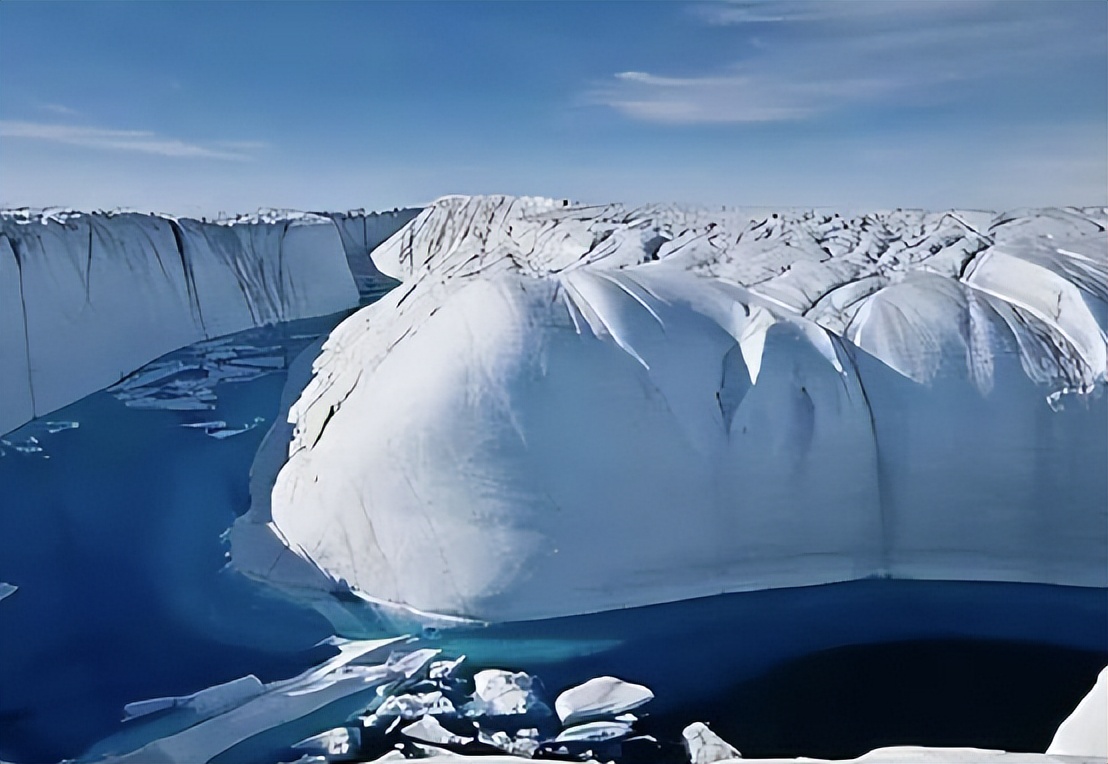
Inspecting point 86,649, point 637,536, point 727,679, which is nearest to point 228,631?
point 86,649

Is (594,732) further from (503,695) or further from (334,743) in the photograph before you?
(334,743)

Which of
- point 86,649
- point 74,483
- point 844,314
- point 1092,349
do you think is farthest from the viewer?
point 74,483

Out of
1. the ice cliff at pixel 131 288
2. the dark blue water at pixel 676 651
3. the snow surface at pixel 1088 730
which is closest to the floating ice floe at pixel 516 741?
the dark blue water at pixel 676 651

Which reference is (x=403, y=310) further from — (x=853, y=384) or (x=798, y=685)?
(x=798, y=685)

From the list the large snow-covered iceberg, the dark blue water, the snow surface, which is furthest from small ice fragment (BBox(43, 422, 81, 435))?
the snow surface

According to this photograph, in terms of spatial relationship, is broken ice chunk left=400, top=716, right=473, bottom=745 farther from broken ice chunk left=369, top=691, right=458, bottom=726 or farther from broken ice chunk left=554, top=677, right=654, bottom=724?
broken ice chunk left=554, top=677, right=654, bottom=724

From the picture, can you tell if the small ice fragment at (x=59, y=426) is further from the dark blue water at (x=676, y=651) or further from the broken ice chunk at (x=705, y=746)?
the broken ice chunk at (x=705, y=746)
